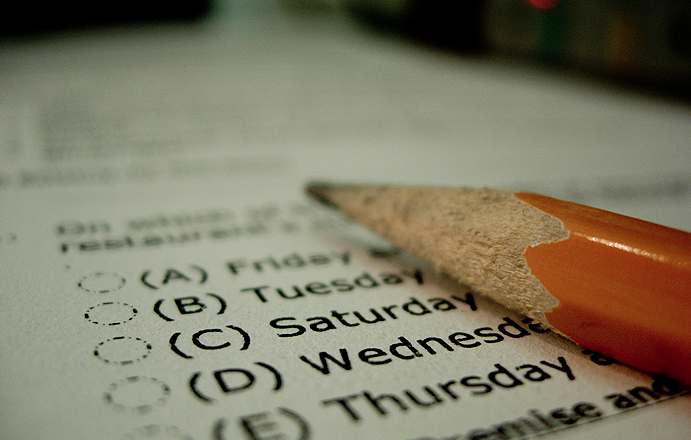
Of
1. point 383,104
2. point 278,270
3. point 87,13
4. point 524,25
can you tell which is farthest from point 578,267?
point 87,13

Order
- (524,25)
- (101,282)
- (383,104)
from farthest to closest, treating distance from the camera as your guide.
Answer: (524,25) < (383,104) < (101,282)

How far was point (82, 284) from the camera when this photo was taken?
1.28 feet

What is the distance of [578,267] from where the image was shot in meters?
0.31

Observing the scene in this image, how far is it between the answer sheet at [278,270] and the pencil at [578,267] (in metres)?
0.03

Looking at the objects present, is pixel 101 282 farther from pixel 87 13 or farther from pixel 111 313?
pixel 87 13

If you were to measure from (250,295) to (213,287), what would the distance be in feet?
0.09

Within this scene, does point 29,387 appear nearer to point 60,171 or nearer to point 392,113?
point 60,171

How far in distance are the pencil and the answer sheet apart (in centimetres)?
3

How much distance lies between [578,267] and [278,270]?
21cm

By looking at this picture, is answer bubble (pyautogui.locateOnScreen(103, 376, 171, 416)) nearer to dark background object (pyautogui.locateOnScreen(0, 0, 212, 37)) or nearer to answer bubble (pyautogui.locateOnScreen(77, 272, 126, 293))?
answer bubble (pyautogui.locateOnScreen(77, 272, 126, 293))

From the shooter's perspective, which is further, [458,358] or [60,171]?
[60,171]

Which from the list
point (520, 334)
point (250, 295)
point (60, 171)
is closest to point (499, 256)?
point (520, 334)

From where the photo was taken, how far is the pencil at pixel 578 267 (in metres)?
0.29

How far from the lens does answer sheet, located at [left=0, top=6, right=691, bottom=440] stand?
0.28 m
